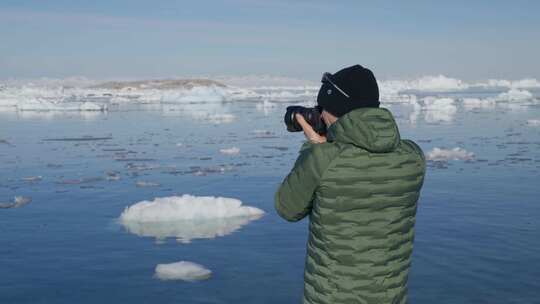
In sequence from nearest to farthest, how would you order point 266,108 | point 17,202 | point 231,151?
point 17,202 < point 231,151 < point 266,108

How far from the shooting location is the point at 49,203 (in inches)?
380

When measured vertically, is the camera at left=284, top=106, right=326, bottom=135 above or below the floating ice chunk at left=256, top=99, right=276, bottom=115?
above

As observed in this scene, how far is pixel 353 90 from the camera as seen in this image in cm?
230

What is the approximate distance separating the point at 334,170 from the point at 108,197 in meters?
8.40

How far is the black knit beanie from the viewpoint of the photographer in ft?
7.56

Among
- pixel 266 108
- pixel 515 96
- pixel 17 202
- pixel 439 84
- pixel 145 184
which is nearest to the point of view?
pixel 17 202

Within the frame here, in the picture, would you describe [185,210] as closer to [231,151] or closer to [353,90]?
[353,90]

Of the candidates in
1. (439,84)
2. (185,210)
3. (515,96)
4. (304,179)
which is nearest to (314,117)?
(304,179)

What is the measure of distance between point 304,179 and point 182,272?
4.18m

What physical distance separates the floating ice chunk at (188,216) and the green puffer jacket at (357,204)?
5.60 meters

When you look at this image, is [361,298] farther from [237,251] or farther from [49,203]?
[49,203]

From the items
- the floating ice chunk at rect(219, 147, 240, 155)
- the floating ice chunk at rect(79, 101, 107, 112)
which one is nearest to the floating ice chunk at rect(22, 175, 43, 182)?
the floating ice chunk at rect(219, 147, 240, 155)

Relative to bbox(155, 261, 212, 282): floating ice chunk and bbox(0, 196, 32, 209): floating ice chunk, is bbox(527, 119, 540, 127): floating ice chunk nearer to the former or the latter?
bbox(0, 196, 32, 209): floating ice chunk

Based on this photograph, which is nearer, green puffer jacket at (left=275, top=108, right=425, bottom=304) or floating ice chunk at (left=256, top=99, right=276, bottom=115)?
green puffer jacket at (left=275, top=108, right=425, bottom=304)
